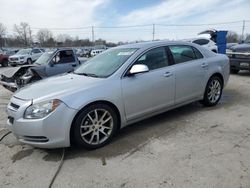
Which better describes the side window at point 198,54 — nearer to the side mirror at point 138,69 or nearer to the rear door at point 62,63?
the side mirror at point 138,69

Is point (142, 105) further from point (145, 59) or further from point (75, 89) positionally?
point (75, 89)

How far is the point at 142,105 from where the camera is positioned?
4426 millimetres

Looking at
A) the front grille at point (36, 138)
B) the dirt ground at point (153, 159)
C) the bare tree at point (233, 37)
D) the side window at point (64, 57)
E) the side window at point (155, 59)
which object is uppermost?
the bare tree at point (233, 37)

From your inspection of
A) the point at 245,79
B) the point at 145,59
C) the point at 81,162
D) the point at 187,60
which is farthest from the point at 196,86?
the point at 245,79

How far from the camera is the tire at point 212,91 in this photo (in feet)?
18.8

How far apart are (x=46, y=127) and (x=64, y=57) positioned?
5552 millimetres

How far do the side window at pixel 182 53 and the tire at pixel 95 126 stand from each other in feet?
5.93

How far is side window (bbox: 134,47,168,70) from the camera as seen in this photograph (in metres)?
4.63

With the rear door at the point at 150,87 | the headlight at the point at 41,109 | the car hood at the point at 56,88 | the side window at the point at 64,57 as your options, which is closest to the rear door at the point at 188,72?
the rear door at the point at 150,87

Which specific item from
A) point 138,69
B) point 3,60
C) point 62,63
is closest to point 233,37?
point 3,60

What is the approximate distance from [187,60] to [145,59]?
1092 mm

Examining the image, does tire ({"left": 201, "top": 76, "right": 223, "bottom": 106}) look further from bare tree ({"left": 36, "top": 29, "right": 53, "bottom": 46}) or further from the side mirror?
bare tree ({"left": 36, "top": 29, "right": 53, "bottom": 46})

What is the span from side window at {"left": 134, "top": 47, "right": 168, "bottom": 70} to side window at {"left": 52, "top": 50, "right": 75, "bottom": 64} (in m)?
4.59

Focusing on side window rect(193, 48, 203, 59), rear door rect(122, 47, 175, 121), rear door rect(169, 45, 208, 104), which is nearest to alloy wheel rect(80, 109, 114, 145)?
rear door rect(122, 47, 175, 121)
